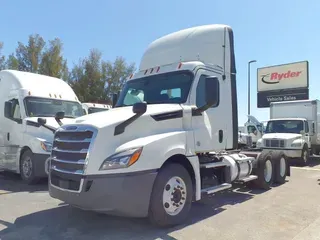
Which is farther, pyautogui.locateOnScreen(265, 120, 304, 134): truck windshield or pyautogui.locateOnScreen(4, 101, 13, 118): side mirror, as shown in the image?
pyautogui.locateOnScreen(265, 120, 304, 134): truck windshield

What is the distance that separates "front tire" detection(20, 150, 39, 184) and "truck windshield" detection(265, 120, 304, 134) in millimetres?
12681

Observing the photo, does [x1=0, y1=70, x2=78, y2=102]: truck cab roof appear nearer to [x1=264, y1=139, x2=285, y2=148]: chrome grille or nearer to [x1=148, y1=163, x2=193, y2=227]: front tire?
[x1=148, y1=163, x2=193, y2=227]: front tire

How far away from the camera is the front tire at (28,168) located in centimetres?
923

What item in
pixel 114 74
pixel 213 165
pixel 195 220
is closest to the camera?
pixel 195 220

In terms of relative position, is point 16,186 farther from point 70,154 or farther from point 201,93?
point 201,93

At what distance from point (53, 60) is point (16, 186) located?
1881 cm

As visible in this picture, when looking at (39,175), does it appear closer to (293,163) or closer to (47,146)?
(47,146)

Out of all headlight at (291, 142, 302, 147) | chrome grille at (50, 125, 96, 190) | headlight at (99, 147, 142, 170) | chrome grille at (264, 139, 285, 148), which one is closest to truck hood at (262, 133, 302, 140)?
chrome grille at (264, 139, 285, 148)

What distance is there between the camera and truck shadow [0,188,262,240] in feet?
16.3

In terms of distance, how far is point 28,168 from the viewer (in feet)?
31.1

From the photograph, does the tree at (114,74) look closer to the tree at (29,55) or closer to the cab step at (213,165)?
the tree at (29,55)

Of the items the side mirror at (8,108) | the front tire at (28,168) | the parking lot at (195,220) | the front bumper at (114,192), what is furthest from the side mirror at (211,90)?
the side mirror at (8,108)

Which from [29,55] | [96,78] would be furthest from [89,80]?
[29,55]

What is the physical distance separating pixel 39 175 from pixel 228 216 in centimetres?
551
